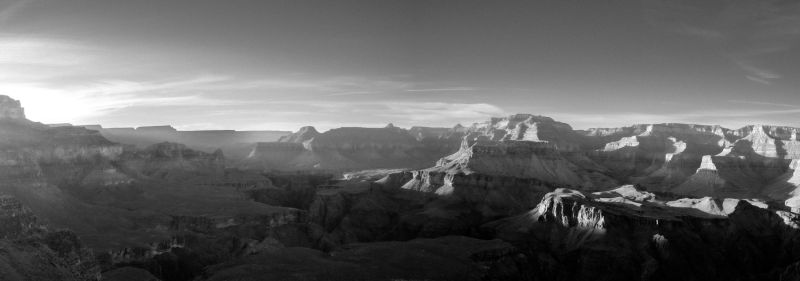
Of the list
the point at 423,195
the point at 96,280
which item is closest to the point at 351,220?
the point at 423,195

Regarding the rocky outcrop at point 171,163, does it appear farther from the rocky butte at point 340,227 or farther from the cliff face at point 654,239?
the cliff face at point 654,239

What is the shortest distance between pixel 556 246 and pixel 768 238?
3899cm

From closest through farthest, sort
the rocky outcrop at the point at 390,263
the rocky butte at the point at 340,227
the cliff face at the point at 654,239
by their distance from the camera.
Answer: the rocky outcrop at the point at 390,263 → the rocky butte at the point at 340,227 → the cliff face at the point at 654,239

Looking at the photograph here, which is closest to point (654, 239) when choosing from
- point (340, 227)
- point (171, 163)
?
point (340, 227)

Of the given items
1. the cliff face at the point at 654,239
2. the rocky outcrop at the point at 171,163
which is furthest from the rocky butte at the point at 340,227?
the rocky outcrop at the point at 171,163

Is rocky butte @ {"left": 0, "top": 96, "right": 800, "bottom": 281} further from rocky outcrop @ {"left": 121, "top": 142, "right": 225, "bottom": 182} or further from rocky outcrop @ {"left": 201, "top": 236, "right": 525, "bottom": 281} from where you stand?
rocky outcrop @ {"left": 121, "top": 142, "right": 225, "bottom": 182}

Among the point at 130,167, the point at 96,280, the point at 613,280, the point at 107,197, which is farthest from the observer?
the point at 130,167

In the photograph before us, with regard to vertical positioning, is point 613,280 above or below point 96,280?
below

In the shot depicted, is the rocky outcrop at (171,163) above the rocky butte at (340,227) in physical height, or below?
above

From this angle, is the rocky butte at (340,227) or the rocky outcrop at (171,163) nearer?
the rocky butte at (340,227)

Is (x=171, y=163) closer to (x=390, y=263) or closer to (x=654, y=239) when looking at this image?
(x=390, y=263)

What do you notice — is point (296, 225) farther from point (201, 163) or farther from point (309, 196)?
point (201, 163)

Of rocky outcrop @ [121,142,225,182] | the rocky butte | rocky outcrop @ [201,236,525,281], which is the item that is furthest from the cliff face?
rocky outcrop @ [121,142,225,182]

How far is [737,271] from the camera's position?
10988cm
